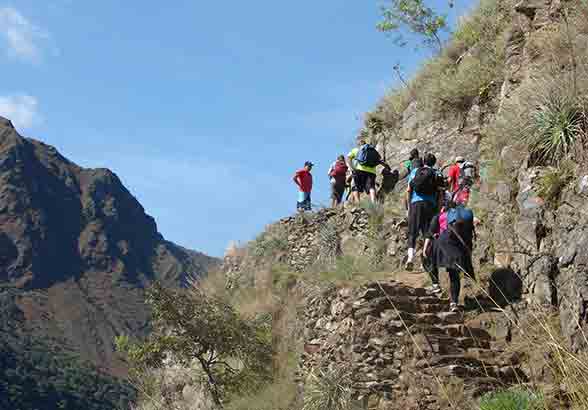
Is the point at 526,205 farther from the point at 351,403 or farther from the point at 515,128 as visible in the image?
the point at 351,403

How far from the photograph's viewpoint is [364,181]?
1662cm

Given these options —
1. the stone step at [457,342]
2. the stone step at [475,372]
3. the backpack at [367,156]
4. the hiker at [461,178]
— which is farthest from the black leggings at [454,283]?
the backpack at [367,156]

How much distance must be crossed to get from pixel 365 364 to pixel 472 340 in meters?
1.56

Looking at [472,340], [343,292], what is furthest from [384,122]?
[472,340]

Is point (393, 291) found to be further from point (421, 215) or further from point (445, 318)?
point (421, 215)

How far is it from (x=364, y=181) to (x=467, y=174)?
9.74 ft

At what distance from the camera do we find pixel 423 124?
19.2 m

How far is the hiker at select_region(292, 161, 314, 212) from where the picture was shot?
18.3 meters

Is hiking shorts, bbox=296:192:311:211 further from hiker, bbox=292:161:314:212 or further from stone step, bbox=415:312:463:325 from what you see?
stone step, bbox=415:312:463:325

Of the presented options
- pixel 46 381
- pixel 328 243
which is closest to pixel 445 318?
pixel 328 243

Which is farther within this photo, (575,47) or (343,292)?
(575,47)

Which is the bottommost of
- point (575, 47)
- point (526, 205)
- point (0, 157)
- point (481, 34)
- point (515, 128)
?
point (526, 205)

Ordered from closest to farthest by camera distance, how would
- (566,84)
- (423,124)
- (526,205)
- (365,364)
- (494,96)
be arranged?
(365,364), (526,205), (566,84), (494,96), (423,124)

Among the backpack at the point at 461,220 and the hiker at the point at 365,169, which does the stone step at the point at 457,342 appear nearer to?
the backpack at the point at 461,220
